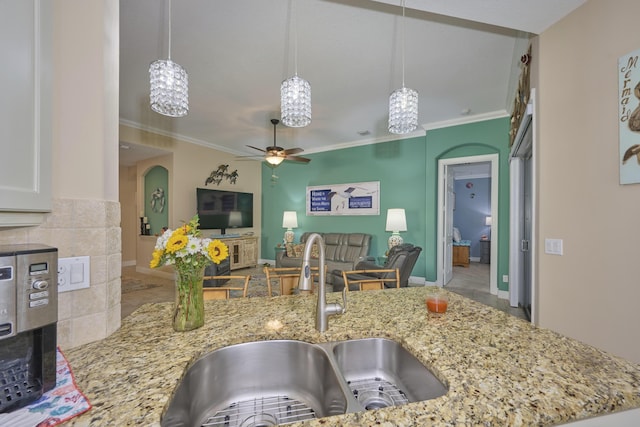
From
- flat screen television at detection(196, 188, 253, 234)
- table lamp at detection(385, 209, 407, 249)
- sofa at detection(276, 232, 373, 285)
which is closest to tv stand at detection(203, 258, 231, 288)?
sofa at detection(276, 232, 373, 285)

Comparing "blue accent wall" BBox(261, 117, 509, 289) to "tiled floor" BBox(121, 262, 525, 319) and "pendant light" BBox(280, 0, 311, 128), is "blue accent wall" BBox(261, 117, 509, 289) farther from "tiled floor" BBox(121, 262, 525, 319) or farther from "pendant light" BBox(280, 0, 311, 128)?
"pendant light" BBox(280, 0, 311, 128)

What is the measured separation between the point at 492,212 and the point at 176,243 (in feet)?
14.6

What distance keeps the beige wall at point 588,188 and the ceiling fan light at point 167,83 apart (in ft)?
7.51

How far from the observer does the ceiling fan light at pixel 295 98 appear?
165cm

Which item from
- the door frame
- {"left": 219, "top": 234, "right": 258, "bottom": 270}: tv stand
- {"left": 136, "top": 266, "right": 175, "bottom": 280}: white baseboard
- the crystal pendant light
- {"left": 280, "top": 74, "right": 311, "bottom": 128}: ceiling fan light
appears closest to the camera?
the crystal pendant light

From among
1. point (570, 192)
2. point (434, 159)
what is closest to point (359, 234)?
point (434, 159)

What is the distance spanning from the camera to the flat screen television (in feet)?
17.8

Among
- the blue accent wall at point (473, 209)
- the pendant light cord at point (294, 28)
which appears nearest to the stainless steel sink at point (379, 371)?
the pendant light cord at point (294, 28)

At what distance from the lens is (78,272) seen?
86 cm

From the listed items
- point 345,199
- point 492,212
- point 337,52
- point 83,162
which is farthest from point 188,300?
point 345,199

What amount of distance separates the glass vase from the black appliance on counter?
35cm

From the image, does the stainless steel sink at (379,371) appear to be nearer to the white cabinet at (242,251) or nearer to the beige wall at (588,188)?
the beige wall at (588,188)

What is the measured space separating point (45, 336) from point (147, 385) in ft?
0.88

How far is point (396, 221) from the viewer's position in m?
4.71
